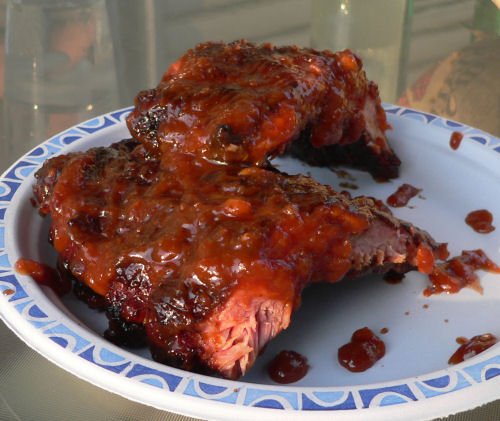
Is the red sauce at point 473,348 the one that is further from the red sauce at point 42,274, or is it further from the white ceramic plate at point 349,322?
the red sauce at point 42,274

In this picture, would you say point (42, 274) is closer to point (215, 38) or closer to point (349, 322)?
point (349, 322)

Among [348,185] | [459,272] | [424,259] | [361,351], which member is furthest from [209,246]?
[348,185]

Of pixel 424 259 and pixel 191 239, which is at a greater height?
pixel 191 239

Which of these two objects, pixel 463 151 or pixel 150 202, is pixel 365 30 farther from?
pixel 150 202

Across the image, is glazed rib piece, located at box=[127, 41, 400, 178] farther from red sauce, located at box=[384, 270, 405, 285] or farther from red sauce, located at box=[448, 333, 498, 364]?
red sauce, located at box=[448, 333, 498, 364]

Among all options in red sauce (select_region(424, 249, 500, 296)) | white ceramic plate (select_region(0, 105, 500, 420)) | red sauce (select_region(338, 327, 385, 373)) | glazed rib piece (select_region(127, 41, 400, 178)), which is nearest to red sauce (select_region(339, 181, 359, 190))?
white ceramic plate (select_region(0, 105, 500, 420))

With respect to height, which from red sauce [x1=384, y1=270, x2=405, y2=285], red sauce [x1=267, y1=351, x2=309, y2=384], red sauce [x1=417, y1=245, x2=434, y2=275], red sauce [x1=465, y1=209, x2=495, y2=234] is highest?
red sauce [x1=417, y1=245, x2=434, y2=275]
